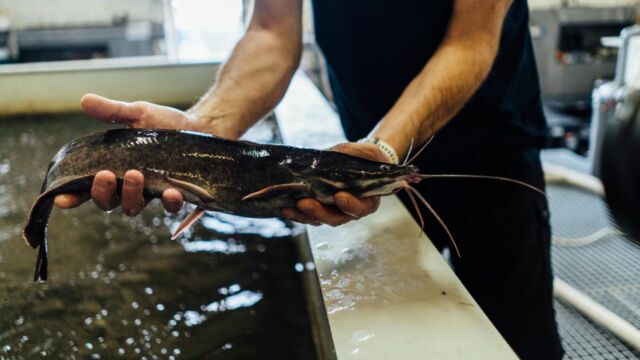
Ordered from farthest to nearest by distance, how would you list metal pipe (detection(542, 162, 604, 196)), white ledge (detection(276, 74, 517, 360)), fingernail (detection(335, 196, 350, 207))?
1. metal pipe (detection(542, 162, 604, 196))
2. fingernail (detection(335, 196, 350, 207))
3. white ledge (detection(276, 74, 517, 360))

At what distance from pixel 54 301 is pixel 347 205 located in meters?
1.11

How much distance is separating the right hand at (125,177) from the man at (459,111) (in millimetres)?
28

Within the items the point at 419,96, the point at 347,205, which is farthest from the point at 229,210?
the point at 419,96

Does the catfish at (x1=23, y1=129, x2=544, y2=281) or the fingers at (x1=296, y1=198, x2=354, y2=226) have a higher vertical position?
the catfish at (x1=23, y1=129, x2=544, y2=281)

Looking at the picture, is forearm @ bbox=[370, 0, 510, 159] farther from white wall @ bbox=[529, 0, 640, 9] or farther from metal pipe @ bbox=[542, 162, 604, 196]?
white wall @ bbox=[529, 0, 640, 9]

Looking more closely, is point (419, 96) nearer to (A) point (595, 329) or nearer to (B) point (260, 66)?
(B) point (260, 66)

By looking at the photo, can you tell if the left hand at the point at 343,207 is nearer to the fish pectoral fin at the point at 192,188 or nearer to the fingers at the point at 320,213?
the fingers at the point at 320,213

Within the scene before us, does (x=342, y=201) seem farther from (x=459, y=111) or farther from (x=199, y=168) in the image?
(x=459, y=111)

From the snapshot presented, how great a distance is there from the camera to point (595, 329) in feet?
6.30

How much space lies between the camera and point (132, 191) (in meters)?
1.12

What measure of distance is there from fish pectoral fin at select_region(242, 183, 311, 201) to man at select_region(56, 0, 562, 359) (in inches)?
14.7

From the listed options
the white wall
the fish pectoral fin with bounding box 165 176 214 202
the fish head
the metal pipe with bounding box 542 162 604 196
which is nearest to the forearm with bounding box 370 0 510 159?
the fish head

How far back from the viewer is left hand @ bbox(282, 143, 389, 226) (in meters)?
1.08

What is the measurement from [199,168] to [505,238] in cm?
93
